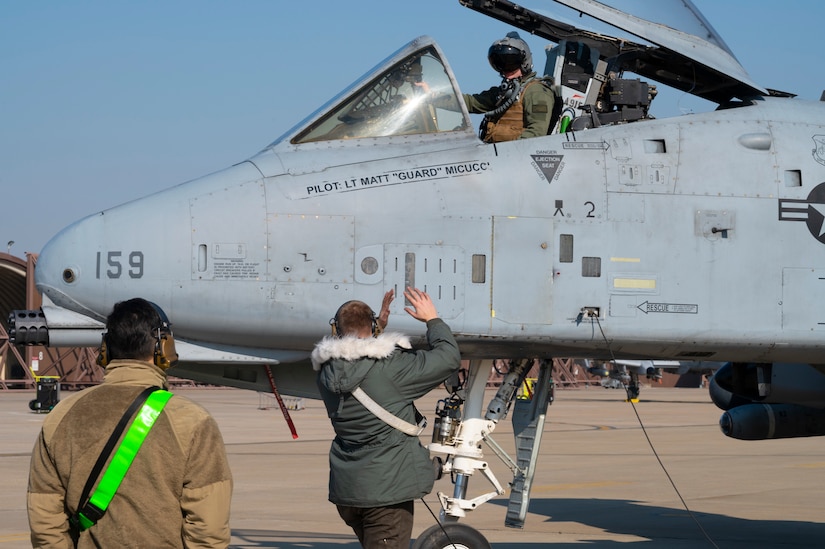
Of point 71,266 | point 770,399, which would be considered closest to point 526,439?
point 71,266

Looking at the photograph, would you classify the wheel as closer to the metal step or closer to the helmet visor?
the metal step

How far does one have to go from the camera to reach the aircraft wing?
822 cm

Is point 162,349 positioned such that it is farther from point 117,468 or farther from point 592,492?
point 592,492

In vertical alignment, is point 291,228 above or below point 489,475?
above

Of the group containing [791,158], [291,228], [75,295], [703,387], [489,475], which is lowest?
[703,387]

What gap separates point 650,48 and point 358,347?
155 inches

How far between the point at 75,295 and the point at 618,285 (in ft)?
12.1

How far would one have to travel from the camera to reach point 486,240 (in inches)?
296

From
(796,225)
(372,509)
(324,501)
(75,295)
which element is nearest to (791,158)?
(796,225)

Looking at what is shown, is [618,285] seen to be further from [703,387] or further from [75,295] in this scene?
[703,387]

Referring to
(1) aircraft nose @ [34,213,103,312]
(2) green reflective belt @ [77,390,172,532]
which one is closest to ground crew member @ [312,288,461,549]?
(1) aircraft nose @ [34,213,103,312]

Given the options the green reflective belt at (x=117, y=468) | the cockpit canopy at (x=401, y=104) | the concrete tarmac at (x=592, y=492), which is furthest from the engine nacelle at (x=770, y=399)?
the green reflective belt at (x=117, y=468)

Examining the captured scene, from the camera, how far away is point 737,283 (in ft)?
25.7

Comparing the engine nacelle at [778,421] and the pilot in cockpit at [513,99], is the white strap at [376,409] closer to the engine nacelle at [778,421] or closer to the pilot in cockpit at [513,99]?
the pilot in cockpit at [513,99]
